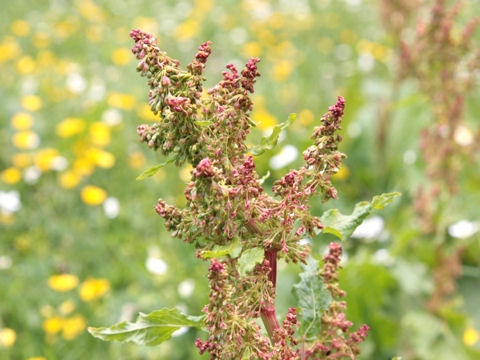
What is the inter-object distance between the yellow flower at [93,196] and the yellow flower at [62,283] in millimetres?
608

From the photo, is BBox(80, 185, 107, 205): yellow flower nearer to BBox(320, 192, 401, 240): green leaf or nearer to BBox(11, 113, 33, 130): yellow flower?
BBox(11, 113, 33, 130): yellow flower

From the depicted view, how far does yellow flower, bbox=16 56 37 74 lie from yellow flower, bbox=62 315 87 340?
120 inches

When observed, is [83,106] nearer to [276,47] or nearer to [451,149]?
[276,47]

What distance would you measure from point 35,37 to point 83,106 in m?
1.56

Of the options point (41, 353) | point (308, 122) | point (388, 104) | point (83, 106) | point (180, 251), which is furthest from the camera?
point (83, 106)

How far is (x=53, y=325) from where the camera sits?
8.43ft

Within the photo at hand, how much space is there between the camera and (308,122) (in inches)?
166

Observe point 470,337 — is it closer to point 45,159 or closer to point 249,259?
point 249,259

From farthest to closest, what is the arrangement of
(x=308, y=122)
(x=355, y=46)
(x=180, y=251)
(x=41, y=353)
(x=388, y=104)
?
(x=355, y=46), (x=308, y=122), (x=388, y=104), (x=180, y=251), (x=41, y=353)

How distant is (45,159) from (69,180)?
Answer: 0.75 ft

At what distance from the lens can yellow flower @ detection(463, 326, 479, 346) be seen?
2.61 metres

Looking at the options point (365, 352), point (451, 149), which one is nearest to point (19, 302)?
point (365, 352)

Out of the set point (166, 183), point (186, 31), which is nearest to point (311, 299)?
point (166, 183)

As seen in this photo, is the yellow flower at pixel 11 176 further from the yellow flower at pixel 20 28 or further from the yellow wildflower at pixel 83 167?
the yellow flower at pixel 20 28
